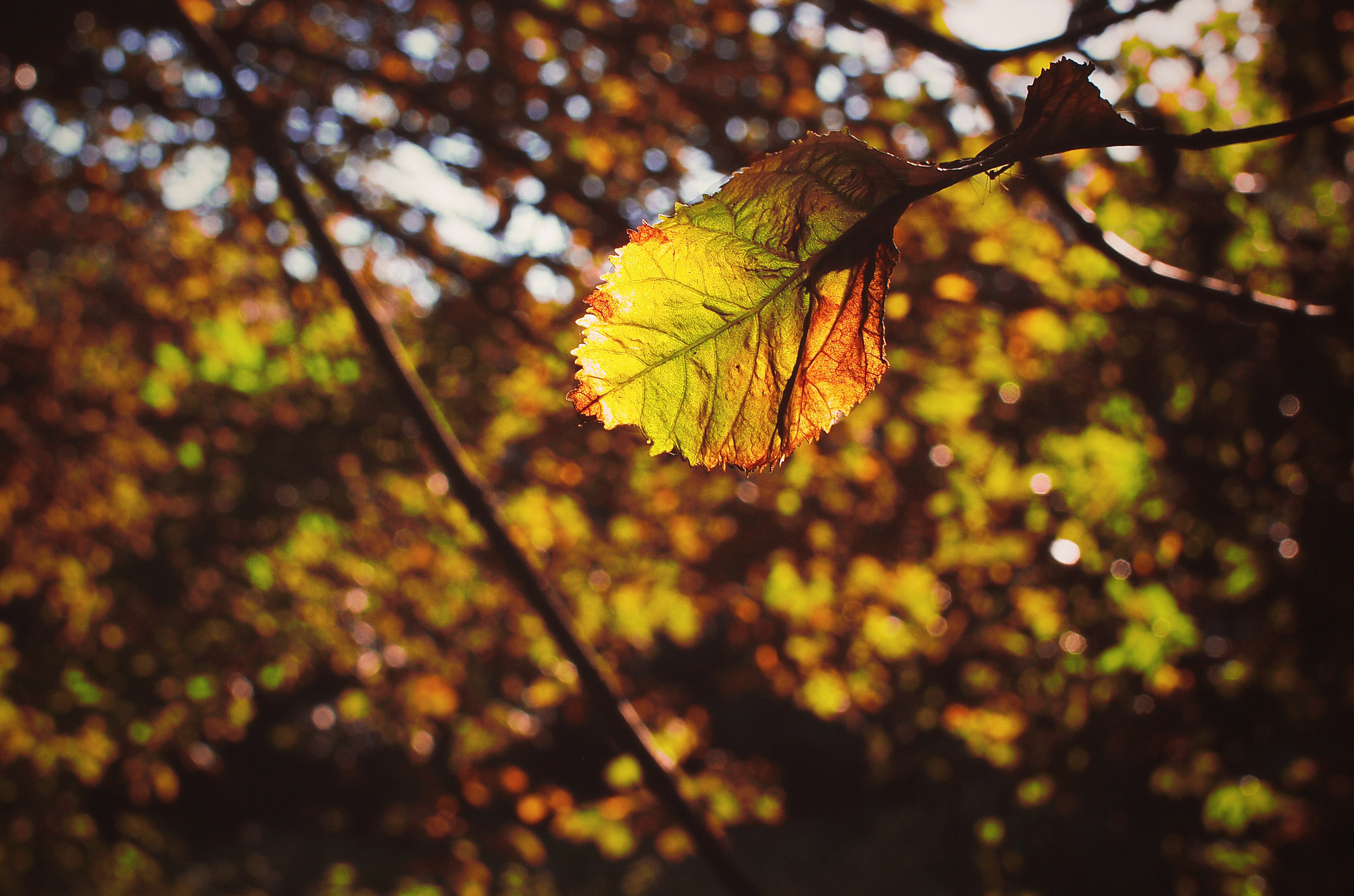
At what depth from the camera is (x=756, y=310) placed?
2.14 feet

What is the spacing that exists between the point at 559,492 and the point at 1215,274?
2.64 m

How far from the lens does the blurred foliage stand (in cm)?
223

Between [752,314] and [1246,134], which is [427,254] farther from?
[1246,134]

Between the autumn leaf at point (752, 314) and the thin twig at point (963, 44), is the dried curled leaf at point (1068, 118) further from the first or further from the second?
the thin twig at point (963, 44)

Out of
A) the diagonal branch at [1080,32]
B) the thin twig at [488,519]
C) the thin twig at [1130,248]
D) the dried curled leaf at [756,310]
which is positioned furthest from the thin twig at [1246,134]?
the thin twig at [488,519]

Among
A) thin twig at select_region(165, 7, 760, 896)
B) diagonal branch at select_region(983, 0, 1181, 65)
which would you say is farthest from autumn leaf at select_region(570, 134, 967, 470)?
thin twig at select_region(165, 7, 760, 896)

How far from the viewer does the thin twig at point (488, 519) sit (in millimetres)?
1328

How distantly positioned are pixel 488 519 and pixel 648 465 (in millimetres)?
1870

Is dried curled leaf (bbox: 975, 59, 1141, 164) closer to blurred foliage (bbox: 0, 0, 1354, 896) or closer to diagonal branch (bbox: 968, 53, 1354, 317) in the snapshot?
diagonal branch (bbox: 968, 53, 1354, 317)

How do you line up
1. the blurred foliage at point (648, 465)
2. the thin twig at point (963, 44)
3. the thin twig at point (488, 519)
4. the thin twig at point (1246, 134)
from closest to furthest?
the thin twig at point (1246, 134) → the thin twig at point (963, 44) → the thin twig at point (488, 519) → the blurred foliage at point (648, 465)

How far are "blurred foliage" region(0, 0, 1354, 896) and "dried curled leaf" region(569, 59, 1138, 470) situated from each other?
62 cm

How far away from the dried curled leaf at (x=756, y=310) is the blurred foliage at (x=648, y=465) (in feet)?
2.04

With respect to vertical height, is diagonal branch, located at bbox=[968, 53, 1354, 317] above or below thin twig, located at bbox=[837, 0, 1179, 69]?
below

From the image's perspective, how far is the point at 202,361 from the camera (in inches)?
174
